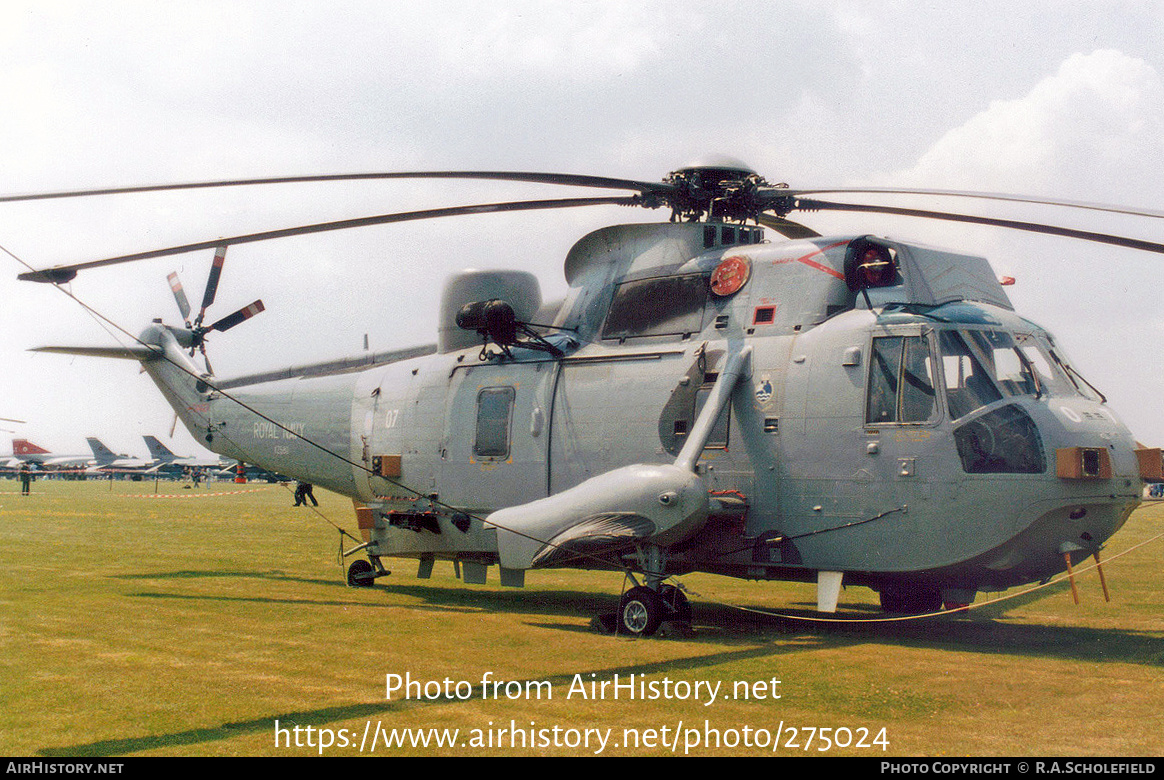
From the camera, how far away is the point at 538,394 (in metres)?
12.9

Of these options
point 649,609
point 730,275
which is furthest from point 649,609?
point 730,275

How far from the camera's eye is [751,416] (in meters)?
11.1

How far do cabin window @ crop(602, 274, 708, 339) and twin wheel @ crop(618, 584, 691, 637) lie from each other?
10.7ft

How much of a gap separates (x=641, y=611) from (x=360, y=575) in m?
6.96

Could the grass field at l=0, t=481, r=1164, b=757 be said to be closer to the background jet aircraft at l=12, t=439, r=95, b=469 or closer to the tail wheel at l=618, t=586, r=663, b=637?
the tail wheel at l=618, t=586, r=663, b=637

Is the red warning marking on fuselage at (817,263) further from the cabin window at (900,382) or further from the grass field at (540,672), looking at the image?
the grass field at (540,672)

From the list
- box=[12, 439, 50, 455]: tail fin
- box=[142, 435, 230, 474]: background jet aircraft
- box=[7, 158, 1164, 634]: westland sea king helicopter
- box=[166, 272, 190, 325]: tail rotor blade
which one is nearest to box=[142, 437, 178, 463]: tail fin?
box=[142, 435, 230, 474]: background jet aircraft

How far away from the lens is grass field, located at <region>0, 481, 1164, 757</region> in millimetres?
6477

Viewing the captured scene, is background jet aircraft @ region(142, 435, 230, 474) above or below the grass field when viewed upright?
above

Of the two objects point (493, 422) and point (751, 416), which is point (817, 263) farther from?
point (493, 422)

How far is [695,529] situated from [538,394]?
131 inches

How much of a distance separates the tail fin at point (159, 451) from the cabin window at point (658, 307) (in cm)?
10129

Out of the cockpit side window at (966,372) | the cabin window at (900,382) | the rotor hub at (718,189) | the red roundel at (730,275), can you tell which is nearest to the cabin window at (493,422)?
the red roundel at (730,275)

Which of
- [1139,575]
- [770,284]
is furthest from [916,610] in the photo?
[1139,575]
